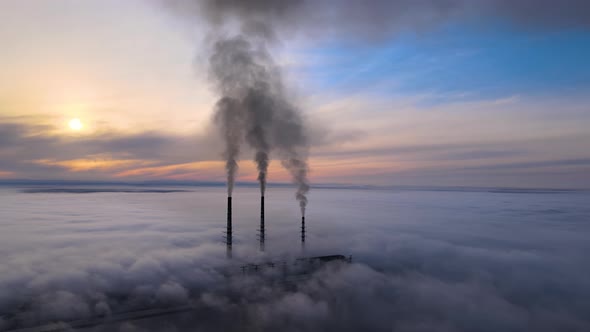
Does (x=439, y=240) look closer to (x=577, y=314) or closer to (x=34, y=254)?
(x=577, y=314)

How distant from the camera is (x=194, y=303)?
4938 centimetres

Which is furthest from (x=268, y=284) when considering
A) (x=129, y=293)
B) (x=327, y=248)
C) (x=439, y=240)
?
(x=439, y=240)

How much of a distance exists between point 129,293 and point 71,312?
391 inches

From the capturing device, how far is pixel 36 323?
136ft

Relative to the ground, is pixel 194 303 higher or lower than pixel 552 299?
higher

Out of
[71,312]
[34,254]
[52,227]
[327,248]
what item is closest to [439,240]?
[327,248]

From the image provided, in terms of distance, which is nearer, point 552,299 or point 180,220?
point 552,299

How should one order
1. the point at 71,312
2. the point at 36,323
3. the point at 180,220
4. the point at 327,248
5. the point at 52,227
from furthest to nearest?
the point at 180,220, the point at 52,227, the point at 327,248, the point at 71,312, the point at 36,323

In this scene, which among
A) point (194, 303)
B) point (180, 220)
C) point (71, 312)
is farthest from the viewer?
point (180, 220)

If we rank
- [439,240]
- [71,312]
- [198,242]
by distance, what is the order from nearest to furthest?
[71,312] → [198,242] → [439,240]

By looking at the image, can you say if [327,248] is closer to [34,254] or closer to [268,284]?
[268,284]

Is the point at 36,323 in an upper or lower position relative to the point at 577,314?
upper

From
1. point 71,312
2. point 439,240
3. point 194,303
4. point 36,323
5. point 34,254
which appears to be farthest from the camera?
point 439,240

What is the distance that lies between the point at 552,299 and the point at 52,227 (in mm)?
172843
